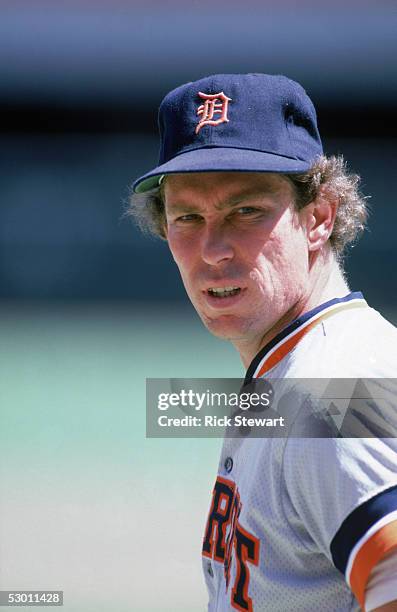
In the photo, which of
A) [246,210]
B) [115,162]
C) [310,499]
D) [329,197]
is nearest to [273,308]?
[246,210]

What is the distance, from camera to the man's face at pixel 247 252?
1318 millimetres

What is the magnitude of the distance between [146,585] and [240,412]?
6.85 ft

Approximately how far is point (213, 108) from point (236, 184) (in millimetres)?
Answer: 134

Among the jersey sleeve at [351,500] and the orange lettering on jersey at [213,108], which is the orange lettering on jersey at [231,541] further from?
the orange lettering on jersey at [213,108]

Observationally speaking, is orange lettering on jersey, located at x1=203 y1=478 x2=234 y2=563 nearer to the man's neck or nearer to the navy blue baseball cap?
the man's neck

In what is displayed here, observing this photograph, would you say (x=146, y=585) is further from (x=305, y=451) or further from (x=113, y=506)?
(x=305, y=451)

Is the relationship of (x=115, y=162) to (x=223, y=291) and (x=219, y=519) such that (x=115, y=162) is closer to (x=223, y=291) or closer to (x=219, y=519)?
(x=223, y=291)

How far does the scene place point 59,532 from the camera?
3584 mm

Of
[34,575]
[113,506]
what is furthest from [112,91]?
[34,575]

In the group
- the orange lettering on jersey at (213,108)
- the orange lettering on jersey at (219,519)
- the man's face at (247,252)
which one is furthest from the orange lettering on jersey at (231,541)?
the orange lettering on jersey at (213,108)

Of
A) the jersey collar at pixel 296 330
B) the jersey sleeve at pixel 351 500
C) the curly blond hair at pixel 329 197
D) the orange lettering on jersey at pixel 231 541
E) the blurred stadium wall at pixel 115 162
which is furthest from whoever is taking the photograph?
the blurred stadium wall at pixel 115 162

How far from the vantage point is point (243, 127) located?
133 centimetres

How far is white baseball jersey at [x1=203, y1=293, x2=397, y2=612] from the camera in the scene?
94cm

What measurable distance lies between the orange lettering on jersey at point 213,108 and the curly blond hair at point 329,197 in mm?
146
